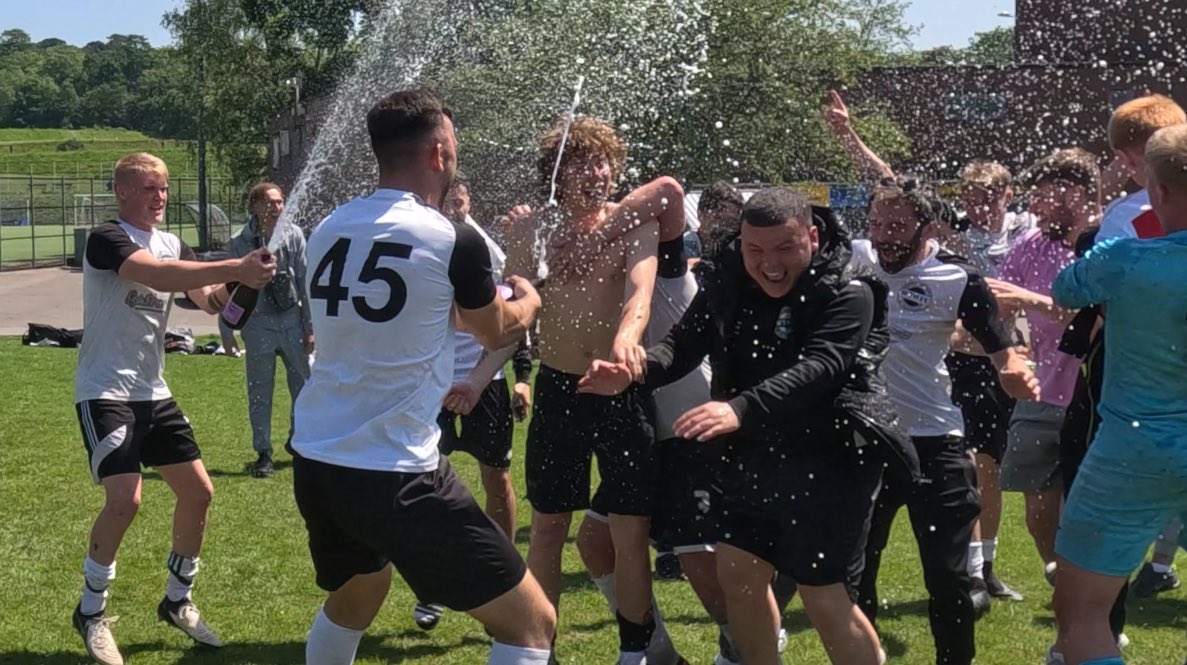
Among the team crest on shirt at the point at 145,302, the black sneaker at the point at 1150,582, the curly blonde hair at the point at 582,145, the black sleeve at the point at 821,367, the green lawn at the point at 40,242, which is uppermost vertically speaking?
the curly blonde hair at the point at 582,145

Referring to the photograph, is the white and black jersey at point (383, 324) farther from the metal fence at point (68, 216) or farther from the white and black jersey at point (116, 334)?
the metal fence at point (68, 216)

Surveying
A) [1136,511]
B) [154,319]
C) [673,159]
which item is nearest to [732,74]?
[673,159]

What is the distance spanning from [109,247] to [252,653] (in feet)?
6.06

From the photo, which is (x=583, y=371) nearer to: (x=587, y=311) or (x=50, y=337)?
(x=587, y=311)

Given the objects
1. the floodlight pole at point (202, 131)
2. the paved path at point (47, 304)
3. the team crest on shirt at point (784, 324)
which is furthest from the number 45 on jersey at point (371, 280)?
the floodlight pole at point (202, 131)

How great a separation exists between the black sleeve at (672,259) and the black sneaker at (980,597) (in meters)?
2.30

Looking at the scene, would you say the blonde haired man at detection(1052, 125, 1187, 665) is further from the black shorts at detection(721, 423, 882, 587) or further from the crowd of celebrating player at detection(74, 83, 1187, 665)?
the black shorts at detection(721, 423, 882, 587)

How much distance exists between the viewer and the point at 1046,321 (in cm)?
586

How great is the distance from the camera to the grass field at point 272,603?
18.3 ft

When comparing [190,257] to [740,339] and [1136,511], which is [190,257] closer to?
[740,339]

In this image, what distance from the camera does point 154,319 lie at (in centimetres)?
569

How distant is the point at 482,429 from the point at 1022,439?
2580 mm

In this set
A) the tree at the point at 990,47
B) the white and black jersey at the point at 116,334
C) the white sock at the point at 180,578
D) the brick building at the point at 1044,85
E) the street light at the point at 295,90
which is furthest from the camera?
the street light at the point at 295,90

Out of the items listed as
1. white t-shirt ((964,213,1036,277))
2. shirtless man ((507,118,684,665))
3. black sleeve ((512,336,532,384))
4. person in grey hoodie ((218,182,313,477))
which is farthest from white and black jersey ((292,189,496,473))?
person in grey hoodie ((218,182,313,477))
